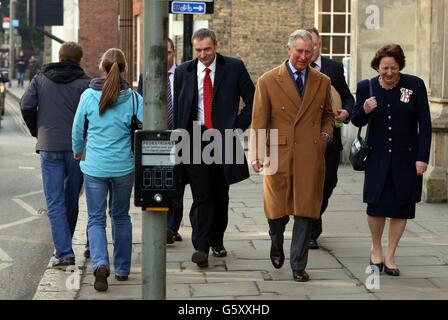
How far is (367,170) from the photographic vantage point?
7.81 metres

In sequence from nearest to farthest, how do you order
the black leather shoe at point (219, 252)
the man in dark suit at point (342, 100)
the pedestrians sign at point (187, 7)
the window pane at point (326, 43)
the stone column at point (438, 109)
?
the black leather shoe at point (219, 252)
the man in dark suit at point (342, 100)
the pedestrians sign at point (187, 7)
the stone column at point (438, 109)
the window pane at point (326, 43)

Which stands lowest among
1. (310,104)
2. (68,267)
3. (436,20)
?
(68,267)

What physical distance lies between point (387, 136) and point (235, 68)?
1.39 metres

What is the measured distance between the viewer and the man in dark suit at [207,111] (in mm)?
7926

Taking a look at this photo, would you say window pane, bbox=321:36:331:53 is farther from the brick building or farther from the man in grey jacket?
the man in grey jacket

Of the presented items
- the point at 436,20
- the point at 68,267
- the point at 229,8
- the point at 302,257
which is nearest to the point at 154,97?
the point at 302,257

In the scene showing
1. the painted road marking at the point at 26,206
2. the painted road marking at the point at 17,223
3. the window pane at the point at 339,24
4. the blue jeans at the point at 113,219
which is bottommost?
the painted road marking at the point at 26,206

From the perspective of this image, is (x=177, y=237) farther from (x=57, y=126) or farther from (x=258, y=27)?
(x=258, y=27)

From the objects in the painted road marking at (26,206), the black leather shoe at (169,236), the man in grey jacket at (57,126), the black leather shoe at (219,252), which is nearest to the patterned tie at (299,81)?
the black leather shoe at (219,252)

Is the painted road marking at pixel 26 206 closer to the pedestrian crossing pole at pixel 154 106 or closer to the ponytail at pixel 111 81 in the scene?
the ponytail at pixel 111 81

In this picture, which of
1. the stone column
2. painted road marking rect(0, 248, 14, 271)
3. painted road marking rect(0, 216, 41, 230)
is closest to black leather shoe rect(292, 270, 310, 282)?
painted road marking rect(0, 248, 14, 271)

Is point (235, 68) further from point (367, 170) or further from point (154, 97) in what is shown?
point (154, 97)

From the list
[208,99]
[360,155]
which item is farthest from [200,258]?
[360,155]

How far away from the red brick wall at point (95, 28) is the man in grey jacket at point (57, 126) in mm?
32288
